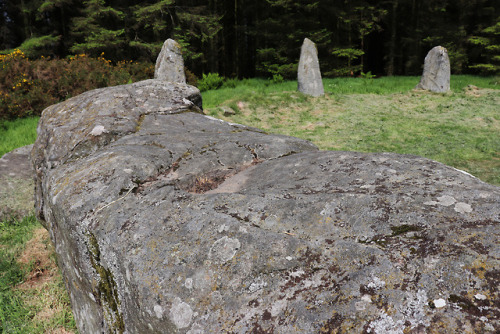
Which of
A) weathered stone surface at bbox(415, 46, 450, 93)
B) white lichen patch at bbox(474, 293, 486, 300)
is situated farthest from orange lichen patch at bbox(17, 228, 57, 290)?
weathered stone surface at bbox(415, 46, 450, 93)

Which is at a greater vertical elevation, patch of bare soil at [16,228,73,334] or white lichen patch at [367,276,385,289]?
white lichen patch at [367,276,385,289]

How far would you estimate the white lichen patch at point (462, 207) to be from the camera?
5.37ft

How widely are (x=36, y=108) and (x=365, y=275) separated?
11.6 metres

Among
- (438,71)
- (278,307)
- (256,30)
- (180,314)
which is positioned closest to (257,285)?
(278,307)

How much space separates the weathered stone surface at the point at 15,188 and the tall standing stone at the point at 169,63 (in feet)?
19.3

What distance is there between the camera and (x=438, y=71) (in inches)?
509

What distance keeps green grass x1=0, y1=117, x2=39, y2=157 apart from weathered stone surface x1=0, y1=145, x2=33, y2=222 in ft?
5.85

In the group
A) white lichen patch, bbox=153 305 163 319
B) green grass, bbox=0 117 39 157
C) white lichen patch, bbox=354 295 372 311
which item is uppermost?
white lichen patch, bbox=354 295 372 311

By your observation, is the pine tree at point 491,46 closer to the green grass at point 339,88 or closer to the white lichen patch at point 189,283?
the green grass at point 339,88

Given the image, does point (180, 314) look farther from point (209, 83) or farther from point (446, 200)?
point (209, 83)

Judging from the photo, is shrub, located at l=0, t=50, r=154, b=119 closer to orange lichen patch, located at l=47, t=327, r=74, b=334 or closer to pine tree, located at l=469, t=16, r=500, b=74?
orange lichen patch, located at l=47, t=327, r=74, b=334

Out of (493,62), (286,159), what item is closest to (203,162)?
(286,159)

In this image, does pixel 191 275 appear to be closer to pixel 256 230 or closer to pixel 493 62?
pixel 256 230

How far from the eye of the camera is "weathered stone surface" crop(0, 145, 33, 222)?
548 cm
